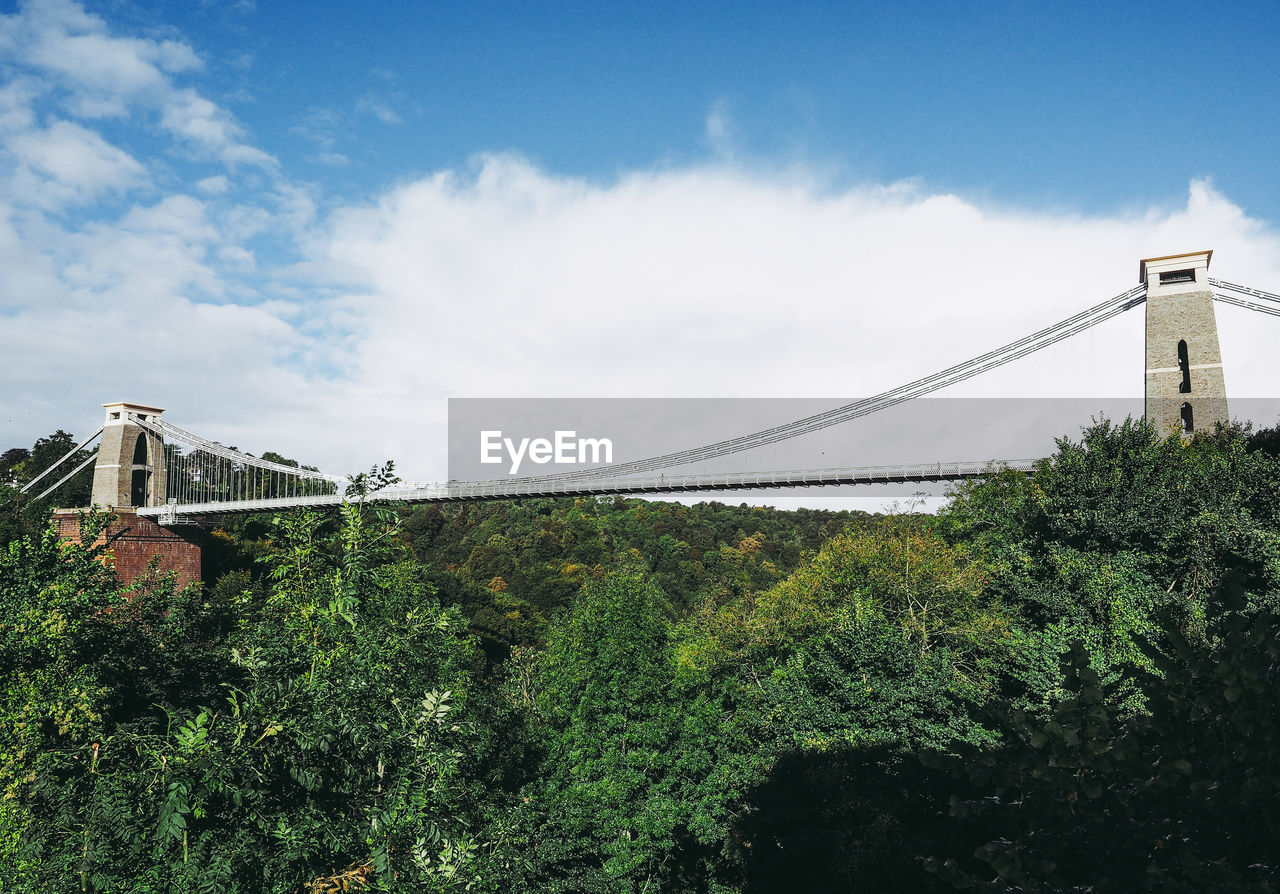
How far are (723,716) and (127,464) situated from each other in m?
47.8

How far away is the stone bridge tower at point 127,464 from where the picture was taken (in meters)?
50.2

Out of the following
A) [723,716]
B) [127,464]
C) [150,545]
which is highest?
[127,464]

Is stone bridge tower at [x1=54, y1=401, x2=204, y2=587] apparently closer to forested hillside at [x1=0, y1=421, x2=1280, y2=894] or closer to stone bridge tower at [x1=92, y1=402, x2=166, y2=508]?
stone bridge tower at [x1=92, y1=402, x2=166, y2=508]

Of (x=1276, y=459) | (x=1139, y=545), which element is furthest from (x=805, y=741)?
(x=1276, y=459)

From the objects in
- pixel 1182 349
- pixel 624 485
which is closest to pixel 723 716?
pixel 1182 349

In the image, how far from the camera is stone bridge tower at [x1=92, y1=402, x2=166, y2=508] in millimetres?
50250

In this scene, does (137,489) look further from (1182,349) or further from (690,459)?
(1182,349)

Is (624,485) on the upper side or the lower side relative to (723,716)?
upper

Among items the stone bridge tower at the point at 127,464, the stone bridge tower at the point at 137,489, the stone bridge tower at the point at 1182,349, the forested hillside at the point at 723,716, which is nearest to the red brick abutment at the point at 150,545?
the stone bridge tower at the point at 137,489

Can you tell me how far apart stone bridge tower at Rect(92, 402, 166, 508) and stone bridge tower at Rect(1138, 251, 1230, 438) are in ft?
183

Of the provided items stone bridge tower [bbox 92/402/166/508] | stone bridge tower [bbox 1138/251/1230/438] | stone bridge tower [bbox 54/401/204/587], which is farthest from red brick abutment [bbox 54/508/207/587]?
stone bridge tower [bbox 1138/251/1230/438]

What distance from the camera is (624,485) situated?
48.2m

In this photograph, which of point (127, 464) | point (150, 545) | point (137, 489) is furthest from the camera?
point (137, 489)

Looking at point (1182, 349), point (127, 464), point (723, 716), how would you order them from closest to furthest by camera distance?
point (723, 716), point (1182, 349), point (127, 464)
